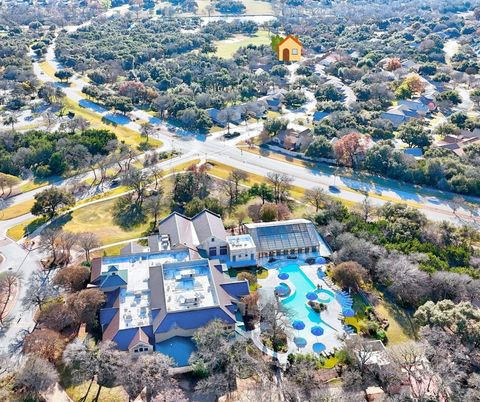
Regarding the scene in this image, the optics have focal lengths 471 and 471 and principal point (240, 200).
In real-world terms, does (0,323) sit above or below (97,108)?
above

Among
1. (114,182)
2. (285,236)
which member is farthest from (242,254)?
(114,182)

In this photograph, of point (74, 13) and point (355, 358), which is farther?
point (74, 13)

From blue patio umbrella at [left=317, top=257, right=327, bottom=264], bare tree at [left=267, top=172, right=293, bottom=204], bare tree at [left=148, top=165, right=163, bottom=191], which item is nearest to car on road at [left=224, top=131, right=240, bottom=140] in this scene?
bare tree at [left=148, top=165, right=163, bottom=191]

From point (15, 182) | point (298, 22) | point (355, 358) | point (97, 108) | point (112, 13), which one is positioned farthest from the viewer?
point (112, 13)

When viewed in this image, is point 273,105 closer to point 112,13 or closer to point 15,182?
point 15,182

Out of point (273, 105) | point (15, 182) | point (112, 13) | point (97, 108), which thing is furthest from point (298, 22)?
point (15, 182)

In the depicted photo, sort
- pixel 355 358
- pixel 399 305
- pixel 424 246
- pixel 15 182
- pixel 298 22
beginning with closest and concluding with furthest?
pixel 355 358 → pixel 399 305 → pixel 424 246 → pixel 15 182 → pixel 298 22

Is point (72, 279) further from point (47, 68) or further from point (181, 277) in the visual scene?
point (47, 68)

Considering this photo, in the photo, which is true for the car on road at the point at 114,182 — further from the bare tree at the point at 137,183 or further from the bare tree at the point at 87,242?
the bare tree at the point at 87,242

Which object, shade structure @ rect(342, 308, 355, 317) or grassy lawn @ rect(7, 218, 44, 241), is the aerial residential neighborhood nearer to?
shade structure @ rect(342, 308, 355, 317)
